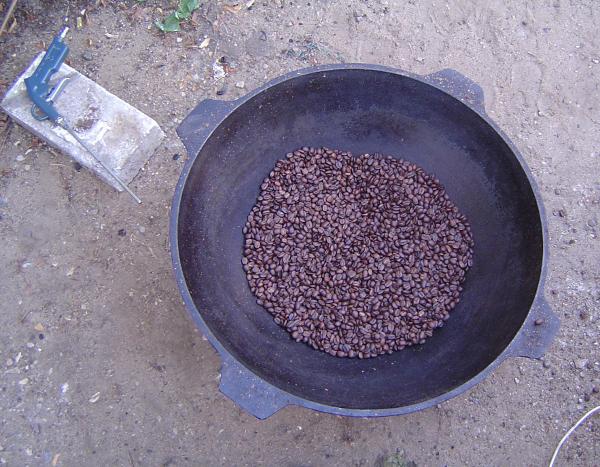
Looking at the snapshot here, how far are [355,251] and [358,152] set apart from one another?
0.65 metres

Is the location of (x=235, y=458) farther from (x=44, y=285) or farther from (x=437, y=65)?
(x=437, y=65)

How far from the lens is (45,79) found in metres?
3.02

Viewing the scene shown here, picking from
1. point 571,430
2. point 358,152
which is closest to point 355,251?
point 358,152

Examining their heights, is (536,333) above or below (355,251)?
above

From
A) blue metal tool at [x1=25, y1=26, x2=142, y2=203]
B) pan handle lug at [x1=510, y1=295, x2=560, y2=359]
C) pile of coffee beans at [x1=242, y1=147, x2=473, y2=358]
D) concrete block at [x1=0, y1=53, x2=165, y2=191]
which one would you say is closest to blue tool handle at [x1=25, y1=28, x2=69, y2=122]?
blue metal tool at [x1=25, y1=26, x2=142, y2=203]

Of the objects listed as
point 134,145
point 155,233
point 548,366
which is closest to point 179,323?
point 155,233

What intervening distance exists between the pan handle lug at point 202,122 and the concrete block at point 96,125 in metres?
0.78

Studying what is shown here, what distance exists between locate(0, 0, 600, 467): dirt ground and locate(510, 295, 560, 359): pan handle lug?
31.6 inches

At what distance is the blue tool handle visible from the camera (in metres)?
3.00

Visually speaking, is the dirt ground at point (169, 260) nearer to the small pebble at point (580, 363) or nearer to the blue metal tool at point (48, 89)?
the small pebble at point (580, 363)

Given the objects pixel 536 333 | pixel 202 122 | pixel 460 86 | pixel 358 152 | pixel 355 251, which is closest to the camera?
pixel 536 333

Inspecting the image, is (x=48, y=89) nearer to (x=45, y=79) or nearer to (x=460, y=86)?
(x=45, y=79)

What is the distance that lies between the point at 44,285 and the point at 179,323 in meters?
0.81

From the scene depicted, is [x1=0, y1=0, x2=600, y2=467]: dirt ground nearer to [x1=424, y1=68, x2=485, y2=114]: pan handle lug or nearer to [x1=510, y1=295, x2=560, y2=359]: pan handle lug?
[x1=510, y1=295, x2=560, y2=359]: pan handle lug
